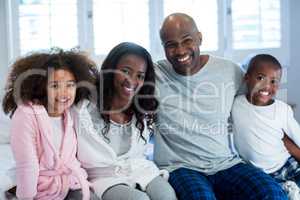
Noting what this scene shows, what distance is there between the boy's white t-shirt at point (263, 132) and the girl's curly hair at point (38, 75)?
25.5 inches

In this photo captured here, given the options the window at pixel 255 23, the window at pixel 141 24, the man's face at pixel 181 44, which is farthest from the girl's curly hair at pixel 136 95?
the window at pixel 255 23

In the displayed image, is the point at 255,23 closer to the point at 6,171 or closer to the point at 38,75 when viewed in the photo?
the point at 38,75

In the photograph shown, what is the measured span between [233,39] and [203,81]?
1.44 meters

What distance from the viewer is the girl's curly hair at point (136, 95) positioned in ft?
4.87

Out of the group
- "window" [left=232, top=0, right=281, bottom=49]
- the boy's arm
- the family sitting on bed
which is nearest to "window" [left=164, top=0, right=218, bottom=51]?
"window" [left=232, top=0, right=281, bottom=49]

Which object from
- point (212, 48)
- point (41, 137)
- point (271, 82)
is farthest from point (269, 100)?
point (212, 48)

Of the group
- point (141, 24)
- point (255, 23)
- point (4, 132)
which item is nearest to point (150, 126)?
point (4, 132)

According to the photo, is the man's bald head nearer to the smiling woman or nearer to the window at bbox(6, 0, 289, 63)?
the smiling woman

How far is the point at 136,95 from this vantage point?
1.54 m

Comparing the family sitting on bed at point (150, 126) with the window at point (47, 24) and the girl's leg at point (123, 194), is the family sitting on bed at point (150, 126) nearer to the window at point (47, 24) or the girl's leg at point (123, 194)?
the girl's leg at point (123, 194)

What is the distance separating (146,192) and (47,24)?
1857 millimetres

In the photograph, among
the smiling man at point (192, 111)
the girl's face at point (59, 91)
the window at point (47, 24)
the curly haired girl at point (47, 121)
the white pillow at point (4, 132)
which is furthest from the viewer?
the window at point (47, 24)

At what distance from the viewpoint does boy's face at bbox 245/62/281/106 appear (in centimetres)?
162

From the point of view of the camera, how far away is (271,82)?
5.38 ft
